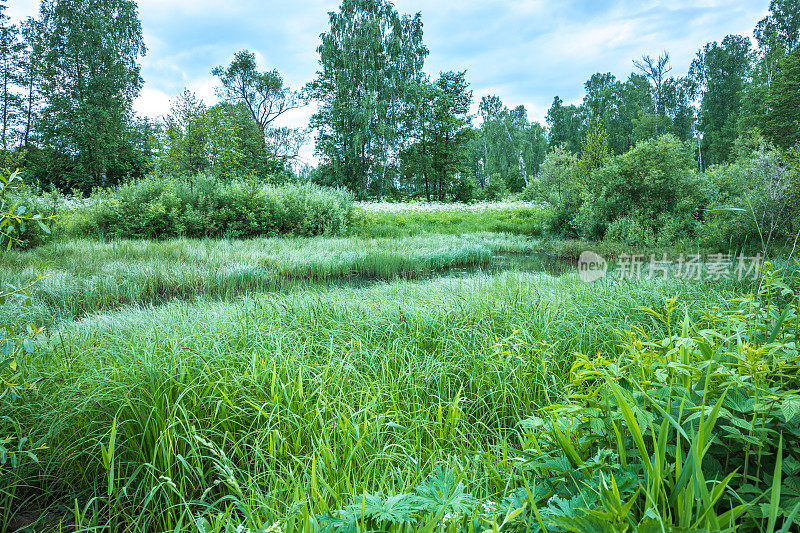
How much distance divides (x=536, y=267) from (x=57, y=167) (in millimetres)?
30424

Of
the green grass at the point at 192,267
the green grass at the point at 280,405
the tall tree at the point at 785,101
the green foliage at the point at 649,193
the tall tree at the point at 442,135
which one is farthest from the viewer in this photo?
the tall tree at the point at 442,135

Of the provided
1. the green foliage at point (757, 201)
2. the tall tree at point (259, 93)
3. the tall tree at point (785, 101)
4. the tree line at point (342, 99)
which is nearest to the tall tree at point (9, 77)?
the tree line at point (342, 99)

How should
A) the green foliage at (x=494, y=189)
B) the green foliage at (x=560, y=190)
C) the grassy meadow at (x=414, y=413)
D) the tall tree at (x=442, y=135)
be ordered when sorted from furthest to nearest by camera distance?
1. the green foliage at (x=494, y=189)
2. the tall tree at (x=442, y=135)
3. the green foliage at (x=560, y=190)
4. the grassy meadow at (x=414, y=413)

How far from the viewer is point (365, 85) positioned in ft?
81.6

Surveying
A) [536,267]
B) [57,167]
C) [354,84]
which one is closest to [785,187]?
[536,267]

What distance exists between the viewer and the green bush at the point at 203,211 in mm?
10625

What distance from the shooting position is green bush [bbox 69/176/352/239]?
1062 cm

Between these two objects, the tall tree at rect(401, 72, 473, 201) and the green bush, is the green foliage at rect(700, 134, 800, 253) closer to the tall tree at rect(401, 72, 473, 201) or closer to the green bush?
the green bush

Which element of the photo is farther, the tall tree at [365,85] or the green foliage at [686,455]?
the tall tree at [365,85]

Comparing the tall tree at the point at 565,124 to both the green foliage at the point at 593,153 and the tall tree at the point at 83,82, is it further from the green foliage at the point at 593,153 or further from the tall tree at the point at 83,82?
the tall tree at the point at 83,82

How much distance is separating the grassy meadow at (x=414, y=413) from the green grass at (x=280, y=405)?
0.07 feet

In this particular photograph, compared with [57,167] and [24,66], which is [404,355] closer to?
[57,167]

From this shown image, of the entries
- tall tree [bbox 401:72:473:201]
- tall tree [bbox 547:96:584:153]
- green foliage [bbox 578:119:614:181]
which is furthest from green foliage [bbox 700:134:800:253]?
tall tree [bbox 547:96:584:153]

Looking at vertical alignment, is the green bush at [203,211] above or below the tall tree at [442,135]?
below
